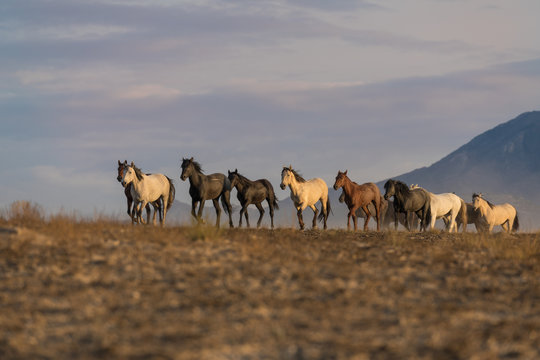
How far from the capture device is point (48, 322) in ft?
31.6

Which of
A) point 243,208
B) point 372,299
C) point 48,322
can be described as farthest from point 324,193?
point 48,322

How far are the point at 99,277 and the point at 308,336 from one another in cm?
449

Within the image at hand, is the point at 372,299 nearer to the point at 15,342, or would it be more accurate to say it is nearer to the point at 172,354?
the point at 172,354

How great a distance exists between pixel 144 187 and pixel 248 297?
1448 centimetres

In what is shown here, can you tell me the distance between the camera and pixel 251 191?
90.6ft

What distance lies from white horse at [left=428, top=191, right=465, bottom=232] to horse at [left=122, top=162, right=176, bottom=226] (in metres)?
10.3

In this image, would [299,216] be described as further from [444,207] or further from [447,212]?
[447,212]

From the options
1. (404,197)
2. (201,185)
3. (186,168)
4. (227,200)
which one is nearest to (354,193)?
(404,197)

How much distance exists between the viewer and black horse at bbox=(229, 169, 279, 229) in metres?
27.0

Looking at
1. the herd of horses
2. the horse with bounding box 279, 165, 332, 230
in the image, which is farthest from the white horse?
the horse with bounding box 279, 165, 332, 230

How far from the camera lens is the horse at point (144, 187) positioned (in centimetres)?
2462

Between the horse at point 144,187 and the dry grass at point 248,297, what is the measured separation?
777 cm

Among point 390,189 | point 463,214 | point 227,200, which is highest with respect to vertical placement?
point 390,189

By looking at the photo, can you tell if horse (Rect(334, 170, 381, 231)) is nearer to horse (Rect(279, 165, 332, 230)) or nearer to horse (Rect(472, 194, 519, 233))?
horse (Rect(279, 165, 332, 230))
